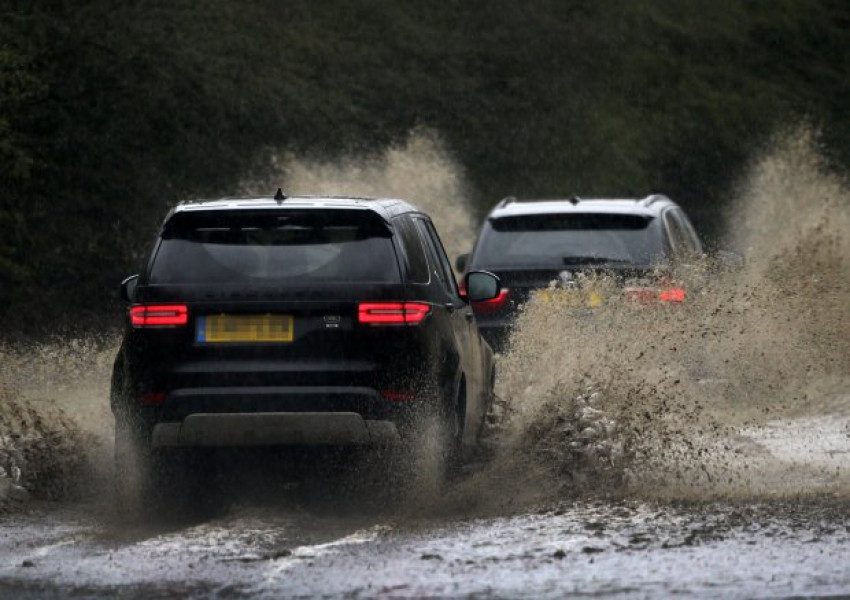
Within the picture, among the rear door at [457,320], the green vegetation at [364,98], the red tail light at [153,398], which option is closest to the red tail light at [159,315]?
the red tail light at [153,398]

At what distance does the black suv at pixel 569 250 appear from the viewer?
15586mm

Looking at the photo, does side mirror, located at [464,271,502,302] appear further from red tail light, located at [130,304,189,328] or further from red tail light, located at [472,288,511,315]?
red tail light, located at [472,288,511,315]

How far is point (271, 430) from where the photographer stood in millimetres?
9914

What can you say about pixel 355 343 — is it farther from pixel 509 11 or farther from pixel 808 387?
pixel 509 11

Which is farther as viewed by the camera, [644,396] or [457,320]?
[644,396]

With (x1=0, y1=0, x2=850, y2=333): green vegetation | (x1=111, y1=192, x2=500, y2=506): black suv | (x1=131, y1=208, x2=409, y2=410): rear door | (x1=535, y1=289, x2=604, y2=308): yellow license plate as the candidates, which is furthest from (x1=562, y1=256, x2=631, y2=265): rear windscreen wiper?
(x1=0, y1=0, x2=850, y2=333): green vegetation

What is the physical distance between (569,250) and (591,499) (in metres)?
5.54

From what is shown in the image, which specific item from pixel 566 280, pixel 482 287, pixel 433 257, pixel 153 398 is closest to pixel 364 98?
pixel 566 280

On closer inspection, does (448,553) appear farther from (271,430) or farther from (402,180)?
(402,180)

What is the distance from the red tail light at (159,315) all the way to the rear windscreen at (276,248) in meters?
0.13

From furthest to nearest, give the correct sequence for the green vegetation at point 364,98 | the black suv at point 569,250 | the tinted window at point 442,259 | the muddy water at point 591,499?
the green vegetation at point 364,98 < the black suv at point 569,250 < the tinted window at point 442,259 < the muddy water at point 591,499

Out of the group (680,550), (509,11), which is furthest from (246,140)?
(680,550)

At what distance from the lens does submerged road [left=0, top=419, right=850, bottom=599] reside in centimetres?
801

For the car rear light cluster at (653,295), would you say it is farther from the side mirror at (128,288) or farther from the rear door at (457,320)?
the side mirror at (128,288)
